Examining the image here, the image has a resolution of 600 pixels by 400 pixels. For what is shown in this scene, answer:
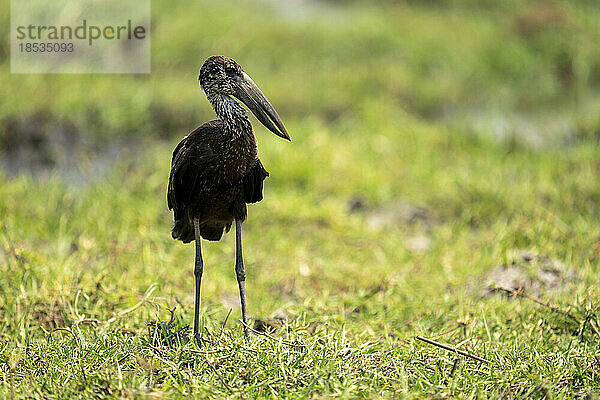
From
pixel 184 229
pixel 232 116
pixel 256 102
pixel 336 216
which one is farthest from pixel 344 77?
pixel 232 116

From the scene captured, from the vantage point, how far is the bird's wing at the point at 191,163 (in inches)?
147

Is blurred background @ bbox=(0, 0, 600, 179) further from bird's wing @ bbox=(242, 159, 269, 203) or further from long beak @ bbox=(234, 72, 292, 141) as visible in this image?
long beak @ bbox=(234, 72, 292, 141)

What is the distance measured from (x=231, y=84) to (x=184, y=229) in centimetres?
90

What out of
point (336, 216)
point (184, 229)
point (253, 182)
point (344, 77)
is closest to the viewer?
point (253, 182)

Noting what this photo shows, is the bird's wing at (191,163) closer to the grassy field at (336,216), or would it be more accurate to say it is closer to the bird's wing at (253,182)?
the bird's wing at (253,182)

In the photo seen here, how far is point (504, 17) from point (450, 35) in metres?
1.24

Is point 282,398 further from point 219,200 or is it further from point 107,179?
point 107,179

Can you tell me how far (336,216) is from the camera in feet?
22.3

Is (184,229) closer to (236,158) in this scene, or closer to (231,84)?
(236,158)

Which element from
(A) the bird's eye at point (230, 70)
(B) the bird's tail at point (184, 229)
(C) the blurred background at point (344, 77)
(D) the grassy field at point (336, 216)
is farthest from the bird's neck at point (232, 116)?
(C) the blurred background at point (344, 77)

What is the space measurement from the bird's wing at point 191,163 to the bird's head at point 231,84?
178 millimetres

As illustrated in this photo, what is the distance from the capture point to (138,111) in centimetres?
838

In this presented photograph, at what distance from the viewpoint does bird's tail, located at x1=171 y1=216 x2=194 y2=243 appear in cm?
411

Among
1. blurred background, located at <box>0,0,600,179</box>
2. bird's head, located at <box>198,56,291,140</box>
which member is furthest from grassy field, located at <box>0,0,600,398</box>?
bird's head, located at <box>198,56,291,140</box>
